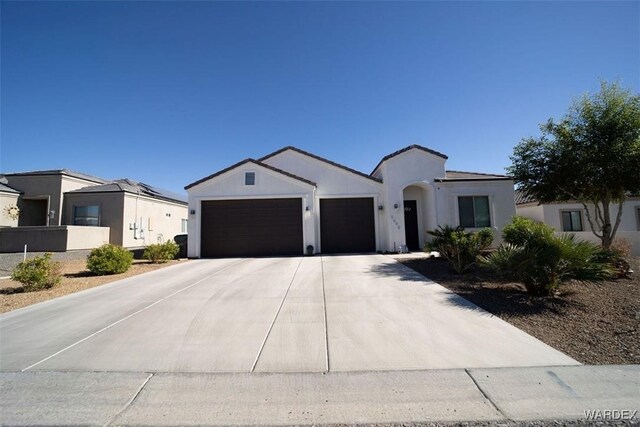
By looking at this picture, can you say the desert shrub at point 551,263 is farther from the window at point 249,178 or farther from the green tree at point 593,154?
the window at point 249,178

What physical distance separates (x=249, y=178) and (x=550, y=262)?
39.8 ft

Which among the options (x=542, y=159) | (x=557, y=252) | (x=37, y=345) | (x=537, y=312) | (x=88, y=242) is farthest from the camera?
(x=88, y=242)

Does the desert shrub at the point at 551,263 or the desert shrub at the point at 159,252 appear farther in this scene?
the desert shrub at the point at 159,252

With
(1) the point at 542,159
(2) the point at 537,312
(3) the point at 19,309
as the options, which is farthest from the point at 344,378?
(1) the point at 542,159

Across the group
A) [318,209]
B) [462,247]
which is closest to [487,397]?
[462,247]

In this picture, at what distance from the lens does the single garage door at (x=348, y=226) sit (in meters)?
14.9

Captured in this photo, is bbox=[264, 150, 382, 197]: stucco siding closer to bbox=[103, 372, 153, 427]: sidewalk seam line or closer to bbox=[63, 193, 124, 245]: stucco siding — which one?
bbox=[63, 193, 124, 245]: stucco siding

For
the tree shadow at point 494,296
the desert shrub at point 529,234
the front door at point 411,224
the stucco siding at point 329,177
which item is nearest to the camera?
the tree shadow at point 494,296

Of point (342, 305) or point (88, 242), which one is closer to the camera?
point (342, 305)

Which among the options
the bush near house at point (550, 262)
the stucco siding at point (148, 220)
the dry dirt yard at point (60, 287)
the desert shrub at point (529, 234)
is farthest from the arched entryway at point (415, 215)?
the stucco siding at point (148, 220)

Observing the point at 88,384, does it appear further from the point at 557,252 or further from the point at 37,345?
the point at 557,252

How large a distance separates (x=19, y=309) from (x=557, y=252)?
37.5ft

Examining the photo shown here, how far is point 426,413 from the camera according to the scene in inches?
114

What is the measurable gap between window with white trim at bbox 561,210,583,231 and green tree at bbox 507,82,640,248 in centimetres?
1070
